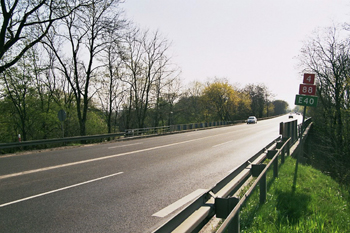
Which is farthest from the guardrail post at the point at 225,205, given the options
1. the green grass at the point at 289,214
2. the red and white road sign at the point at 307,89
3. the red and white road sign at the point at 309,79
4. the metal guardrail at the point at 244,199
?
the red and white road sign at the point at 309,79

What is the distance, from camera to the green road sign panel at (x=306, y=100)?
31.7 feet

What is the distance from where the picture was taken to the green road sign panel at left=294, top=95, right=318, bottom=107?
9652mm

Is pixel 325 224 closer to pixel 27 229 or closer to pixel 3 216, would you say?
pixel 27 229

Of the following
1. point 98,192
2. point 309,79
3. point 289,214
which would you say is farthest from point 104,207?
point 309,79

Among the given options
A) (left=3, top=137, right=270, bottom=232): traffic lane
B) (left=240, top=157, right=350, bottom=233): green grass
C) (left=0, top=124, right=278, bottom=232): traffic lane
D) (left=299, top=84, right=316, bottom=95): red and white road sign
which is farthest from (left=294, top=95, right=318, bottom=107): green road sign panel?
(left=3, top=137, right=270, bottom=232): traffic lane

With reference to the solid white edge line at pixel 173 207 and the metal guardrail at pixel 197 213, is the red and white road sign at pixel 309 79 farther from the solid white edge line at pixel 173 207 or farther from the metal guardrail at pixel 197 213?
the metal guardrail at pixel 197 213

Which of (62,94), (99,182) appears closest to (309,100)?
(99,182)

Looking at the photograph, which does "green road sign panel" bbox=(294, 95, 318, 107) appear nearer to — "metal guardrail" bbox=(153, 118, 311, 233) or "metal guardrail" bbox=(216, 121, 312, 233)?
"metal guardrail" bbox=(216, 121, 312, 233)

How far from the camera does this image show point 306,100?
989 cm

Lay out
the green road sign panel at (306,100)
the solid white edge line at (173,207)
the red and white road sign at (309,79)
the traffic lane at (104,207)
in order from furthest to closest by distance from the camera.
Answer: the red and white road sign at (309,79) < the green road sign panel at (306,100) < the solid white edge line at (173,207) < the traffic lane at (104,207)

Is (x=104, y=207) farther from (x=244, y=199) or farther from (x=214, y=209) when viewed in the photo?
(x=244, y=199)

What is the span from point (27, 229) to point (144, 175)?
163 inches

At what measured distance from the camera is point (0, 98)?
108 feet

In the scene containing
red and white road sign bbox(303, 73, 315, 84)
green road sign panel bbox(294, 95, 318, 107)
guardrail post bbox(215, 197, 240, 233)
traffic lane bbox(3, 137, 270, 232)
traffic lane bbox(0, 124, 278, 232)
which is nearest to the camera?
guardrail post bbox(215, 197, 240, 233)
